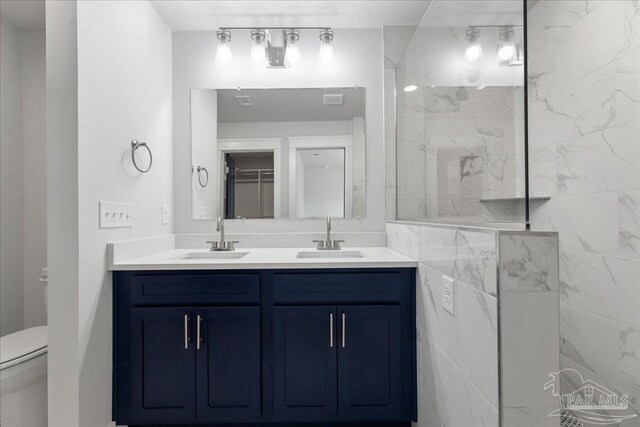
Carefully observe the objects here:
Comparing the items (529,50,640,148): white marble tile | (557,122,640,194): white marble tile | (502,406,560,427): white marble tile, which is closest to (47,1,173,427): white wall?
(502,406,560,427): white marble tile

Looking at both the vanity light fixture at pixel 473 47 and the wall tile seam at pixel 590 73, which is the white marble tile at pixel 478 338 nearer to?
the vanity light fixture at pixel 473 47

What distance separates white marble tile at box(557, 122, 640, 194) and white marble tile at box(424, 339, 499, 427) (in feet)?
3.11

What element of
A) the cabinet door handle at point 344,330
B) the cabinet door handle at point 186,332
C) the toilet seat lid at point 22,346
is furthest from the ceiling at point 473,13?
the toilet seat lid at point 22,346

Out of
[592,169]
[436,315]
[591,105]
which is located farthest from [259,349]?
[591,105]

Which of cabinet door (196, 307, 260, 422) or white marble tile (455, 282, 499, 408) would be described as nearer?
white marble tile (455, 282, 499, 408)

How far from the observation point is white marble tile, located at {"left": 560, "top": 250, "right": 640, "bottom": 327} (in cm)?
122

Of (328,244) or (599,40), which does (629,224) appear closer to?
(599,40)

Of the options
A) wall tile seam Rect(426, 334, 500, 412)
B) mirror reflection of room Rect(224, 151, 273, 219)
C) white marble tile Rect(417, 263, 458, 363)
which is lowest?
wall tile seam Rect(426, 334, 500, 412)

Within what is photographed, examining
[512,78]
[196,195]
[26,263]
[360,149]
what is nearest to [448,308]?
[512,78]

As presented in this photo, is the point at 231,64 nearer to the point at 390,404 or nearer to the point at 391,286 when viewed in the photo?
the point at 391,286

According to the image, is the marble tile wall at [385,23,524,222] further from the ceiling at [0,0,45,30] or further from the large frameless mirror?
the ceiling at [0,0,45,30]

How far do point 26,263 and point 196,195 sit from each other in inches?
44.9

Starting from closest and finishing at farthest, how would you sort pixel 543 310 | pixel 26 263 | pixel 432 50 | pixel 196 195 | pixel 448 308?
pixel 543 310
pixel 448 308
pixel 432 50
pixel 26 263
pixel 196 195

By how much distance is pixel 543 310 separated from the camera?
83 centimetres
